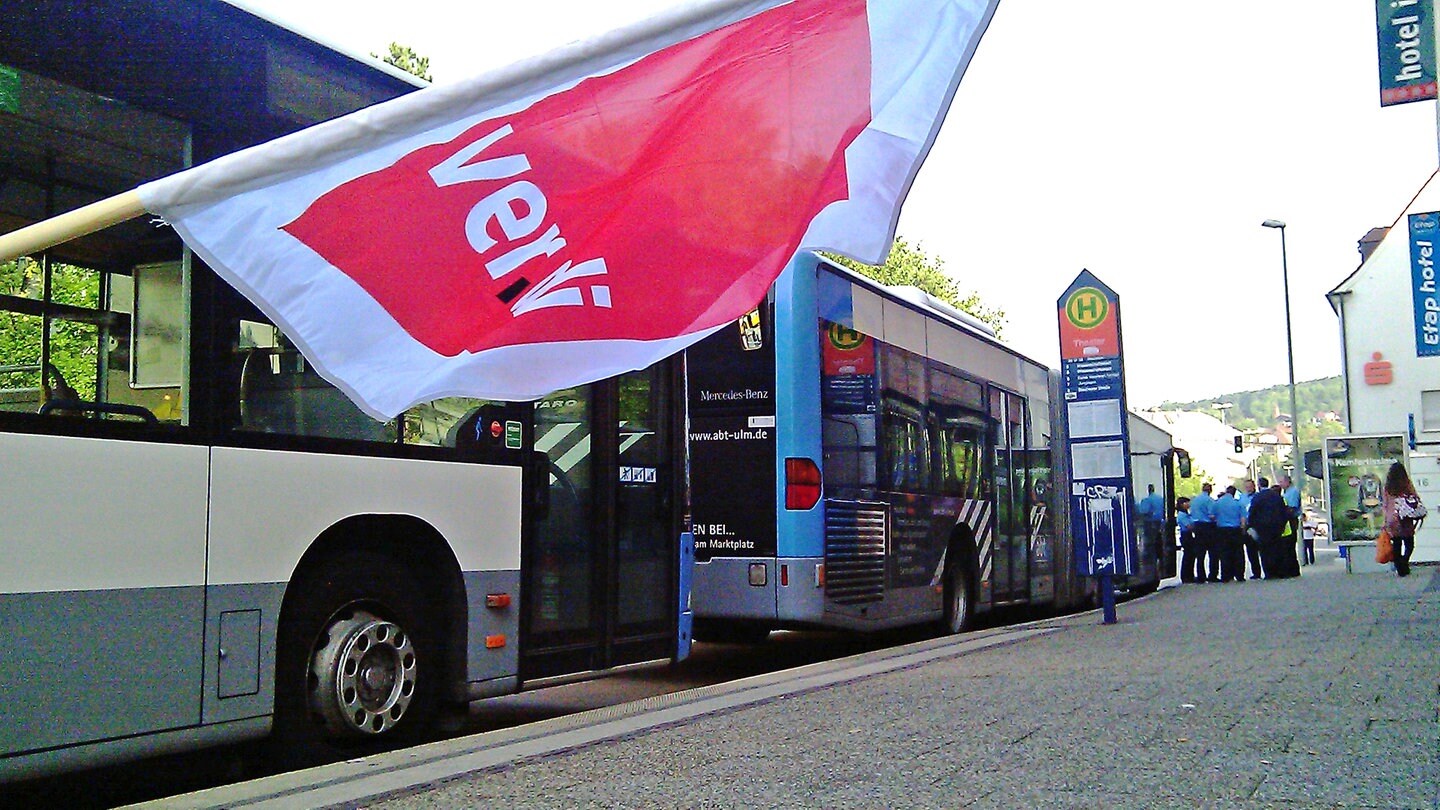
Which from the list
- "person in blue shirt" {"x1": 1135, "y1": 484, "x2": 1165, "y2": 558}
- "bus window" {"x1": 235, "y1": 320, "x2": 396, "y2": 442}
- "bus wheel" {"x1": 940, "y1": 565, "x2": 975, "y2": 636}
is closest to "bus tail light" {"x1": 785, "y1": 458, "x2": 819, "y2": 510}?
"bus wheel" {"x1": 940, "y1": 565, "x2": 975, "y2": 636}

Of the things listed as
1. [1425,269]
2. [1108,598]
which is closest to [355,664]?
[1108,598]

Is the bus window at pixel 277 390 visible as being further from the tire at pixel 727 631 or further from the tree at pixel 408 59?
the tree at pixel 408 59

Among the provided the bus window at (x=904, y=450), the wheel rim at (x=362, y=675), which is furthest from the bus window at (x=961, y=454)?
the wheel rim at (x=362, y=675)

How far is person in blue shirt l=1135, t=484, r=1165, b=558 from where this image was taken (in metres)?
22.8

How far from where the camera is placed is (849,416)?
1119 centimetres

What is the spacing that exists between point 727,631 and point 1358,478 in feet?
59.6

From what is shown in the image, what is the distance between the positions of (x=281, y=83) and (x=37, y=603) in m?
2.63

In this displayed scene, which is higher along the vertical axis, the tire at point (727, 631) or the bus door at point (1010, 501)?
the bus door at point (1010, 501)

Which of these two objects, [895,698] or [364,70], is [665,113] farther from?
[895,698]

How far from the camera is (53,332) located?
16.9 ft

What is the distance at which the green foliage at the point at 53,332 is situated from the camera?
4926 millimetres

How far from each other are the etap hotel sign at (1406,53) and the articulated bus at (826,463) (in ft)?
26.2

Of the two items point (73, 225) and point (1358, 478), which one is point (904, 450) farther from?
point (1358, 478)

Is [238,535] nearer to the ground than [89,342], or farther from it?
nearer to the ground
